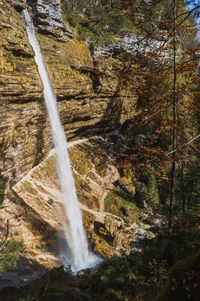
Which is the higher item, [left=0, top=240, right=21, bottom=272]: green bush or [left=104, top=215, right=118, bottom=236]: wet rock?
[left=0, top=240, right=21, bottom=272]: green bush

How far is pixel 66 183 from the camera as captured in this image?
14.5 meters

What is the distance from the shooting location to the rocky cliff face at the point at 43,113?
9234 millimetres

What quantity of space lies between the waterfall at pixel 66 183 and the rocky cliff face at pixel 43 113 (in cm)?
63

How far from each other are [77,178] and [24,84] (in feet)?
31.2

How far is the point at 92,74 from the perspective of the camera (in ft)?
53.0

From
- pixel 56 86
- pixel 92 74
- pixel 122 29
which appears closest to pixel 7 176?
pixel 56 86

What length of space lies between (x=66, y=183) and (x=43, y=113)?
19.8 ft

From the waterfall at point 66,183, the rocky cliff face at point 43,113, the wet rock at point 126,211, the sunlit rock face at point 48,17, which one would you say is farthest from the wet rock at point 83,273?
the sunlit rock face at point 48,17

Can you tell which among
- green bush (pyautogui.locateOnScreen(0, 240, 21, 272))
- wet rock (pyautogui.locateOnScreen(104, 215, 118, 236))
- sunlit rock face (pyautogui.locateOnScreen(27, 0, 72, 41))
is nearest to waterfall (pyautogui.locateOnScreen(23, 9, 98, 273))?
sunlit rock face (pyautogui.locateOnScreen(27, 0, 72, 41))

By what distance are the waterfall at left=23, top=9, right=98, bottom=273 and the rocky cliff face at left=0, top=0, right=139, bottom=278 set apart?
24.8 inches

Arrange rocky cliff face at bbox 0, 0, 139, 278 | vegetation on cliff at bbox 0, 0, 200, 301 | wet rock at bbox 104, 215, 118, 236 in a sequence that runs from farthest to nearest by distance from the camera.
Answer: wet rock at bbox 104, 215, 118, 236, rocky cliff face at bbox 0, 0, 139, 278, vegetation on cliff at bbox 0, 0, 200, 301

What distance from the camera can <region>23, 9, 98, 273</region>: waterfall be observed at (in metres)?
11.1

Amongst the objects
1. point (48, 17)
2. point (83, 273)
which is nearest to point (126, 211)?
point (83, 273)

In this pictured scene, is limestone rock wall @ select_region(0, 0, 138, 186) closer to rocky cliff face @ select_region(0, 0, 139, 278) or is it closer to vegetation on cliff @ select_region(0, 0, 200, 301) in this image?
rocky cliff face @ select_region(0, 0, 139, 278)
